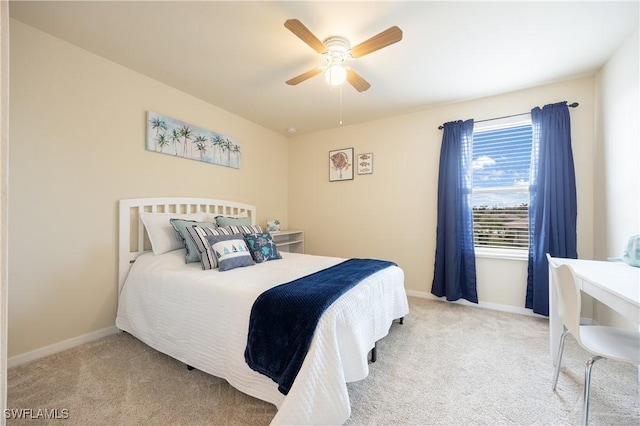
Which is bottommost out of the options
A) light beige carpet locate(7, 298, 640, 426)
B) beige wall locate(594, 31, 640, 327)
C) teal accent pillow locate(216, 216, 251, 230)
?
light beige carpet locate(7, 298, 640, 426)

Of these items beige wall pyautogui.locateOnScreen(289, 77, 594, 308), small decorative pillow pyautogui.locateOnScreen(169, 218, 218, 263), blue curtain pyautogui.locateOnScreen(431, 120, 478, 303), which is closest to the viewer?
small decorative pillow pyautogui.locateOnScreen(169, 218, 218, 263)

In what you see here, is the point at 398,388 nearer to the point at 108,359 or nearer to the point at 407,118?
the point at 108,359

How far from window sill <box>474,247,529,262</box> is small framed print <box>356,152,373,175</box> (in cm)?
175

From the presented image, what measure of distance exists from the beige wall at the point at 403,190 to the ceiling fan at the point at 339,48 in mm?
1540

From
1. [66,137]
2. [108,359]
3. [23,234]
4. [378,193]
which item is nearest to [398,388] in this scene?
[108,359]

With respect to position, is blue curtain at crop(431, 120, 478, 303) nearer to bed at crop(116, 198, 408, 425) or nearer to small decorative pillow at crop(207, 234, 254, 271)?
bed at crop(116, 198, 408, 425)

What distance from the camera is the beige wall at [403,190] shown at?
261 centimetres

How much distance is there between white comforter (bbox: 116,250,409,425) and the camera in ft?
4.04

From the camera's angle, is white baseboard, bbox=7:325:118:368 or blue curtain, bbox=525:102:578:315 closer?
white baseboard, bbox=7:325:118:368

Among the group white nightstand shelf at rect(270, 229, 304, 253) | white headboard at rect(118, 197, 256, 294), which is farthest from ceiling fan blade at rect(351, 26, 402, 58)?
white nightstand shelf at rect(270, 229, 304, 253)

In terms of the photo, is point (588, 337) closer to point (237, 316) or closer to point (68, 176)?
point (237, 316)

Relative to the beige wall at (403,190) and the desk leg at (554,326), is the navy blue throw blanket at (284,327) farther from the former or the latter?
the beige wall at (403,190)

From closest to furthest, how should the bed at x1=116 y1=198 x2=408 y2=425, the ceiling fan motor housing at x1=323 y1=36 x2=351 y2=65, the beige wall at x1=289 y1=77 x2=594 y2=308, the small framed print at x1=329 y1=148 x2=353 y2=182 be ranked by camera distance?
1. the bed at x1=116 y1=198 x2=408 y2=425
2. the ceiling fan motor housing at x1=323 y1=36 x2=351 y2=65
3. the beige wall at x1=289 y1=77 x2=594 y2=308
4. the small framed print at x1=329 y1=148 x2=353 y2=182

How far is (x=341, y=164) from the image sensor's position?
158 inches
